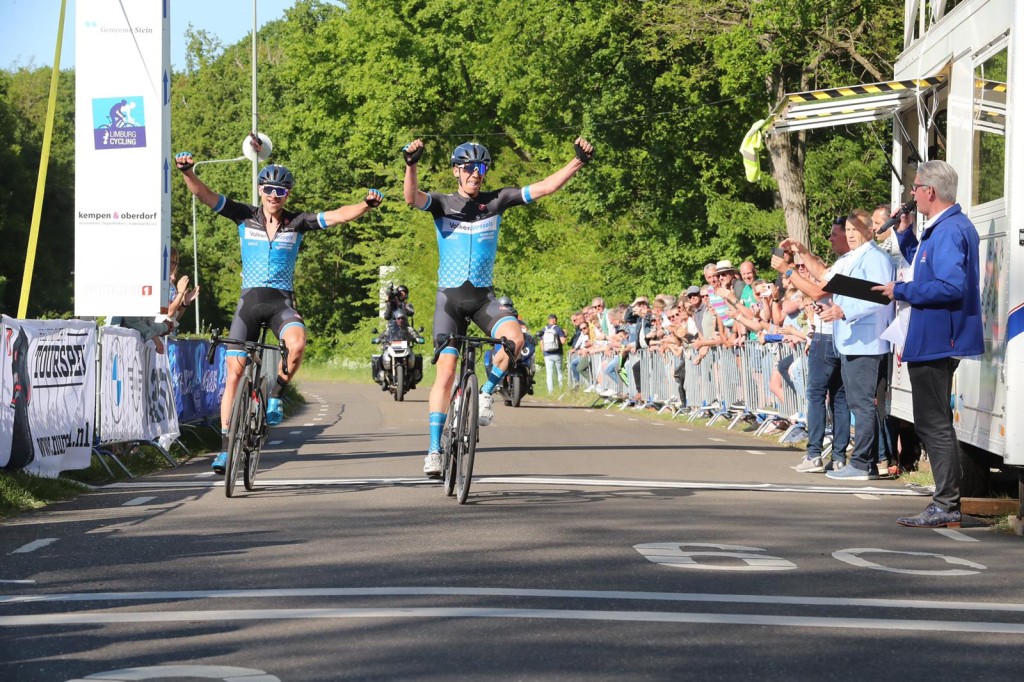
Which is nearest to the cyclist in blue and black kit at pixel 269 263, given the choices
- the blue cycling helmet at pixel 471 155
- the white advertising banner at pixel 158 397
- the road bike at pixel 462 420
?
the blue cycling helmet at pixel 471 155

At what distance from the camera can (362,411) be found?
29047mm

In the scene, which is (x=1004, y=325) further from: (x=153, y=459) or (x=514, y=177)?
(x=514, y=177)

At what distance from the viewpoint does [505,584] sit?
7312 mm

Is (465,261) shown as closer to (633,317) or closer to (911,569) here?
(911,569)

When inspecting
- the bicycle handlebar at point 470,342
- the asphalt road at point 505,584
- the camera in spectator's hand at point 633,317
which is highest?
the camera in spectator's hand at point 633,317

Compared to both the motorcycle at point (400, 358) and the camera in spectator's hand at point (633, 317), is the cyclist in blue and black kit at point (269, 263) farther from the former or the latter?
the motorcycle at point (400, 358)

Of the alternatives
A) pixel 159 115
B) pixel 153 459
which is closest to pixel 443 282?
pixel 153 459

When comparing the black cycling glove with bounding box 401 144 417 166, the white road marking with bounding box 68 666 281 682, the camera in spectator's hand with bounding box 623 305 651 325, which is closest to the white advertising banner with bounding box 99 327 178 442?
the black cycling glove with bounding box 401 144 417 166

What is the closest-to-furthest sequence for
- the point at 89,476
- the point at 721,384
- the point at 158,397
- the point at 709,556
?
the point at 709,556 < the point at 89,476 < the point at 158,397 < the point at 721,384

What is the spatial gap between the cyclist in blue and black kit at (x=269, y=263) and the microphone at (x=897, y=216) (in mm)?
4343

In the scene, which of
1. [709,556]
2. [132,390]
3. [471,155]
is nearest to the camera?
[709,556]

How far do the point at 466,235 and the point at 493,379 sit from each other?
102 centimetres

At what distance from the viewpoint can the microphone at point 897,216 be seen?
13.6m

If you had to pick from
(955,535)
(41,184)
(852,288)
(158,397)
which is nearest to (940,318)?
(852,288)
